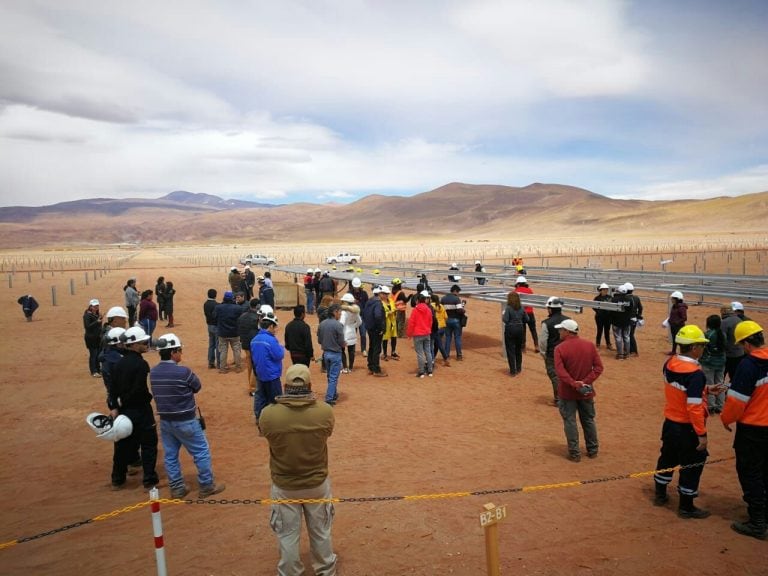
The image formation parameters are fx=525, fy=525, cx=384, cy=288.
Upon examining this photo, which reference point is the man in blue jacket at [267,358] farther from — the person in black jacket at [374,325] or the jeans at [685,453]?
the jeans at [685,453]

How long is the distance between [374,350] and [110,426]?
600cm

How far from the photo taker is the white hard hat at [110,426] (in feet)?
18.6

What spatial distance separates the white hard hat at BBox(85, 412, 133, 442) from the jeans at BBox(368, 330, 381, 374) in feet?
18.5

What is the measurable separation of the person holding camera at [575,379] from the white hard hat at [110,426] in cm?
504

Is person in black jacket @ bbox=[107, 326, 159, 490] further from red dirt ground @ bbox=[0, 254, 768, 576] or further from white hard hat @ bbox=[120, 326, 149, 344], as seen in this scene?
red dirt ground @ bbox=[0, 254, 768, 576]

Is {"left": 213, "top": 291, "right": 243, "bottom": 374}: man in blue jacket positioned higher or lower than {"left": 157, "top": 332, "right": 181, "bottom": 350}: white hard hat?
lower

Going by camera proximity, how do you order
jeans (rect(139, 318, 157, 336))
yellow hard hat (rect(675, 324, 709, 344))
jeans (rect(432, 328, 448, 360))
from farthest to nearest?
1. jeans (rect(139, 318, 157, 336))
2. jeans (rect(432, 328, 448, 360))
3. yellow hard hat (rect(675, 324, 709, 344))

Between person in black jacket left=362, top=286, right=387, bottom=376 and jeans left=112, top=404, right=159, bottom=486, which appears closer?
jeans left=112, top=404, right=159, bottom=486

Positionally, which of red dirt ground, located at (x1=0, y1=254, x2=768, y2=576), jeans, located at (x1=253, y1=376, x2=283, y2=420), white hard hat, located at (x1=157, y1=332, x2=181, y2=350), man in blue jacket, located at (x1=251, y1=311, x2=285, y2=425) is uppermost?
white hard hat, located at (x1=157, y1=332, x2=181, y2=350)

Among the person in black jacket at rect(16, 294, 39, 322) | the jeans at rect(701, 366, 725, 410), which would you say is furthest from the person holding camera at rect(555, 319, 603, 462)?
the person in black jacket at rect(16, 294, 39, 322)

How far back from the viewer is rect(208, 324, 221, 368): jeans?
39.4ft

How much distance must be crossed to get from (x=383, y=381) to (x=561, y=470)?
5020mm

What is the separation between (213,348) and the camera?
1248 cm

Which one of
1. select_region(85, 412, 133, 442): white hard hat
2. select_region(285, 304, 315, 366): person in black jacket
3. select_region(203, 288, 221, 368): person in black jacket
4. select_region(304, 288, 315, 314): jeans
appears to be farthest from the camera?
select_region(304, 288, 315, 314): jeans
